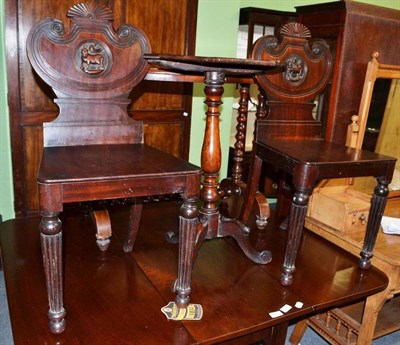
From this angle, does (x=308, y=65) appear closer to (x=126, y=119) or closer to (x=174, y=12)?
(x=126, y=119)

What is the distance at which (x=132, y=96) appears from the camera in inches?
110

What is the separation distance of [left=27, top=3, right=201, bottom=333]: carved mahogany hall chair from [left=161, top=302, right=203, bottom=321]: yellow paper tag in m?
0.03

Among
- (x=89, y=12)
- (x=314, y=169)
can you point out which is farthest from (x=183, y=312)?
(x=89, y=12)

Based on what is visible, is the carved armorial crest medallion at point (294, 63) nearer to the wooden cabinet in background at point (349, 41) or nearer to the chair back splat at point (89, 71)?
the wooden cabinet in background at point (349, 41)

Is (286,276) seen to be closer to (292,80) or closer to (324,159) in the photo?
(324,159)

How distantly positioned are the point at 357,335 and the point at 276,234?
0.57 meters

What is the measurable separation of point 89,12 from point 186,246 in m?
0.93

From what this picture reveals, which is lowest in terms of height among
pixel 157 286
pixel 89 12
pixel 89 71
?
pixel 157 286

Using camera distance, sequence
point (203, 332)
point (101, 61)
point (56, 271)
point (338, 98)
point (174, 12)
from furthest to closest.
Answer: point (174, 12), point (338, 98), point (101, 61), point (203, 332), point (56, 271)

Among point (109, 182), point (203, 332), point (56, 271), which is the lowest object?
point (203, 332)

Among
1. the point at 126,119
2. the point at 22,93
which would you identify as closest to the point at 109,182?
the point at 126,119

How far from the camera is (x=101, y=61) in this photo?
5.10 feet

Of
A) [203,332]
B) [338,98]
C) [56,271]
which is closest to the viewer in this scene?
[56,271]

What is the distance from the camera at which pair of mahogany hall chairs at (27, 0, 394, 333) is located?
1162mm
